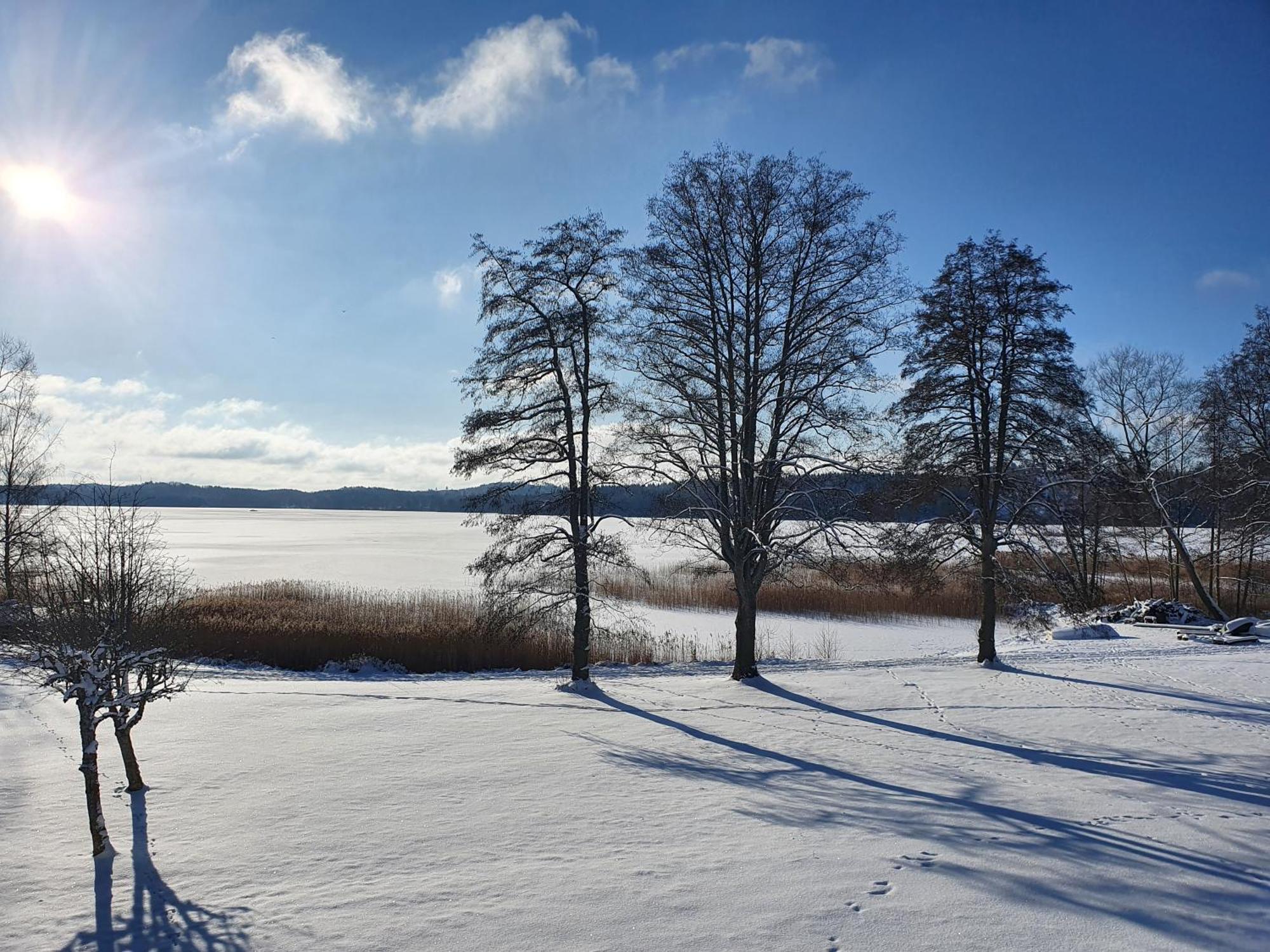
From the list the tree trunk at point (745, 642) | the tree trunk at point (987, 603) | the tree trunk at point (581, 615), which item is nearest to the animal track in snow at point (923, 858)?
the tree trunk at point (745, 642)

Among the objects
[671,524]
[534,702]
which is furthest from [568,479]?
[534,702]

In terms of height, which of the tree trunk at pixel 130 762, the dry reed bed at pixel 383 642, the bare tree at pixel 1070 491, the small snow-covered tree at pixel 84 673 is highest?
the bare tree at pixel 1070 491

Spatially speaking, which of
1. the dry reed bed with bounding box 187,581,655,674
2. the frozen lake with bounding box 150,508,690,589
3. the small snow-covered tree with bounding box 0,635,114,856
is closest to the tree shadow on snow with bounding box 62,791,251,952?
the small snow-covered tree with bounding box 0,635,114,856

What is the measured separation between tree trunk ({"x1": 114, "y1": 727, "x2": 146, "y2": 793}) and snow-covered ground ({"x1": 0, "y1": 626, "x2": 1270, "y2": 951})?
0.67 ft

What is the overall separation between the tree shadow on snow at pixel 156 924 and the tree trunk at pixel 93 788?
0.35 meters

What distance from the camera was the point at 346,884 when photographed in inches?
228

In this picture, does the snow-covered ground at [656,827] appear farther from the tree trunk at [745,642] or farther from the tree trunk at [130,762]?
the tree trunk at [745,642]

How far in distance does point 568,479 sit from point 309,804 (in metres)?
9.20

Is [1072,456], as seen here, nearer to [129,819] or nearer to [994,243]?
[994,243]

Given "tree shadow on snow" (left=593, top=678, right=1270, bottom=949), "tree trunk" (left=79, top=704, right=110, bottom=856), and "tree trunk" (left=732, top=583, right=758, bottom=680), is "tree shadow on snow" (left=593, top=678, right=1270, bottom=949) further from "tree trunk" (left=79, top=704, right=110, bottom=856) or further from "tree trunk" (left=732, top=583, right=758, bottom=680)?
"tree trunk" (left=79, top=704, right=110, bottom=856)

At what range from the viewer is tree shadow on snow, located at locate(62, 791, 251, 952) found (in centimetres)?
496

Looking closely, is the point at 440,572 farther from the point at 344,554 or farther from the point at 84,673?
the point at 84,673

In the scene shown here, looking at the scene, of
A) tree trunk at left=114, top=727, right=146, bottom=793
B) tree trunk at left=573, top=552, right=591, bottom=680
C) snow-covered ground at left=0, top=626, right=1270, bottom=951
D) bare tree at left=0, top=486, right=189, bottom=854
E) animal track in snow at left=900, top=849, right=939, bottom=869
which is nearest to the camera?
snow-covered ground at left=0, top=626, right=1270, bottom=951

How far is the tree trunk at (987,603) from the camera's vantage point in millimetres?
16062
